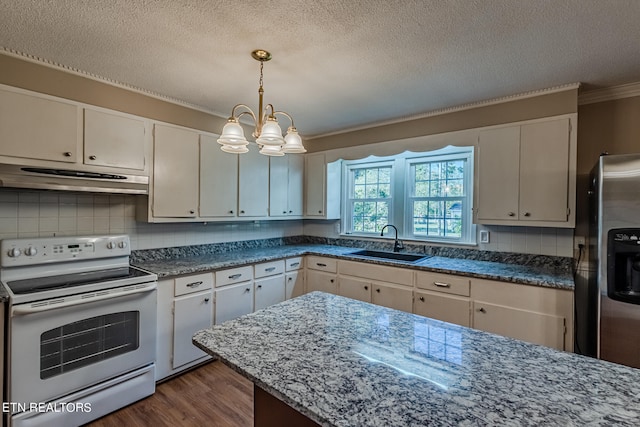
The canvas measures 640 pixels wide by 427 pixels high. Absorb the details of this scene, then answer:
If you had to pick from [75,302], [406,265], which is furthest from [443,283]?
[75,302]

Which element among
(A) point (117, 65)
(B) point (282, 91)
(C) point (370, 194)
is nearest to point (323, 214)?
(C) point (370, 194)

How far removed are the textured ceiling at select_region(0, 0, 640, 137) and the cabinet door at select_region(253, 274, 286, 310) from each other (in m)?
1.82

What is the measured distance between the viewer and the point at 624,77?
2.24 m

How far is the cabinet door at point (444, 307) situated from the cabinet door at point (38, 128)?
9.80 feet

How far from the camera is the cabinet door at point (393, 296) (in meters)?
2.83

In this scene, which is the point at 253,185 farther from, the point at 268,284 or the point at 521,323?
the point at 521,323

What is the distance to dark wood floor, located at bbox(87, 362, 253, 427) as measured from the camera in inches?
79.1

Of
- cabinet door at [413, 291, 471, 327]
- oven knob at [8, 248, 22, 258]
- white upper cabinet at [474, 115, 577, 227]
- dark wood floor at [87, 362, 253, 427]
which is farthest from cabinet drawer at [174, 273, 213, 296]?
white upper cabinet at [474, 115, 577, 227]

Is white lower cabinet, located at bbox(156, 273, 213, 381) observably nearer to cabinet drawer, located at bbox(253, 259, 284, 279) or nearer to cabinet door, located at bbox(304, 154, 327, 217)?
cabinet drawer, located at bbox(253, 259, 284, 279)

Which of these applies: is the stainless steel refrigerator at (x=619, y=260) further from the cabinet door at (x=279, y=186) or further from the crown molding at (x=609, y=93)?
the cabinet door at (x=279, y=186)

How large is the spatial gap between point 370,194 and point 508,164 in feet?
5.50

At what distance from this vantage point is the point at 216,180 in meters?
3.11

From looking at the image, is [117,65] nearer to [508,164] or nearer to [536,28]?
[536,28]

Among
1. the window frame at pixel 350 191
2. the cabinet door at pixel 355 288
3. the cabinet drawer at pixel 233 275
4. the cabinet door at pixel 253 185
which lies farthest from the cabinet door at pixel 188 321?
the window frame at pixel 350 191
